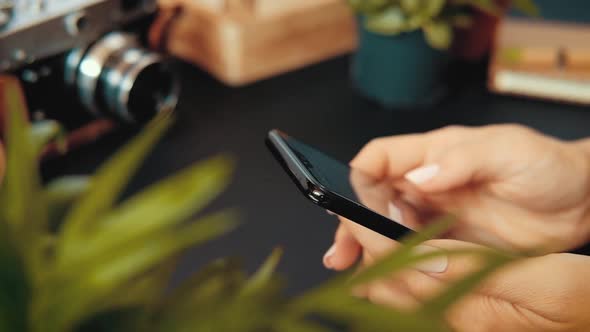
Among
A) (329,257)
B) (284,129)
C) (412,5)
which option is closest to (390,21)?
(412,5)

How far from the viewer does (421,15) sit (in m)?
0.64

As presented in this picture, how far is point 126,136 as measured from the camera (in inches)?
27.2

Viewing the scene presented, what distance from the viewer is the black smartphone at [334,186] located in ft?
1.31

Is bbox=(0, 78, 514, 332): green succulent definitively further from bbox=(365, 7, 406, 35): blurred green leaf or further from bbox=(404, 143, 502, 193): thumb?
bbox=(365, 7, 406, 35): blurred green leaf

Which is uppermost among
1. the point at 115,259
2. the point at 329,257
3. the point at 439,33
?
the point at 115,259

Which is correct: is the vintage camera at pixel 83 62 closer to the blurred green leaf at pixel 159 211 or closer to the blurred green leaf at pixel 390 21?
the blurred green leaf at pixel 390 21

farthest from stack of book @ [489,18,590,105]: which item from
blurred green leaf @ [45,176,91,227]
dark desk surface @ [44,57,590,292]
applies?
blurred green leaf @ [45,176,91,227]

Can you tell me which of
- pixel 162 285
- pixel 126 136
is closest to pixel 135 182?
pixel 126 136

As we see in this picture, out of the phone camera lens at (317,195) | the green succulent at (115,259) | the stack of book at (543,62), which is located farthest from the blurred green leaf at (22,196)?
the stack of book at (543,62)

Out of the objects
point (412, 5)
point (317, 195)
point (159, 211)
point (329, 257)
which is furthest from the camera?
point (412, 5)

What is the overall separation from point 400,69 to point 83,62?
31 cm

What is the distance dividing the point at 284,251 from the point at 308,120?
188 millimetres

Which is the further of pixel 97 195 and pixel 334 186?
pixel 334 186

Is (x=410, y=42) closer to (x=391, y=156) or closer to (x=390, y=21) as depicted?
(x=390, y=21)
